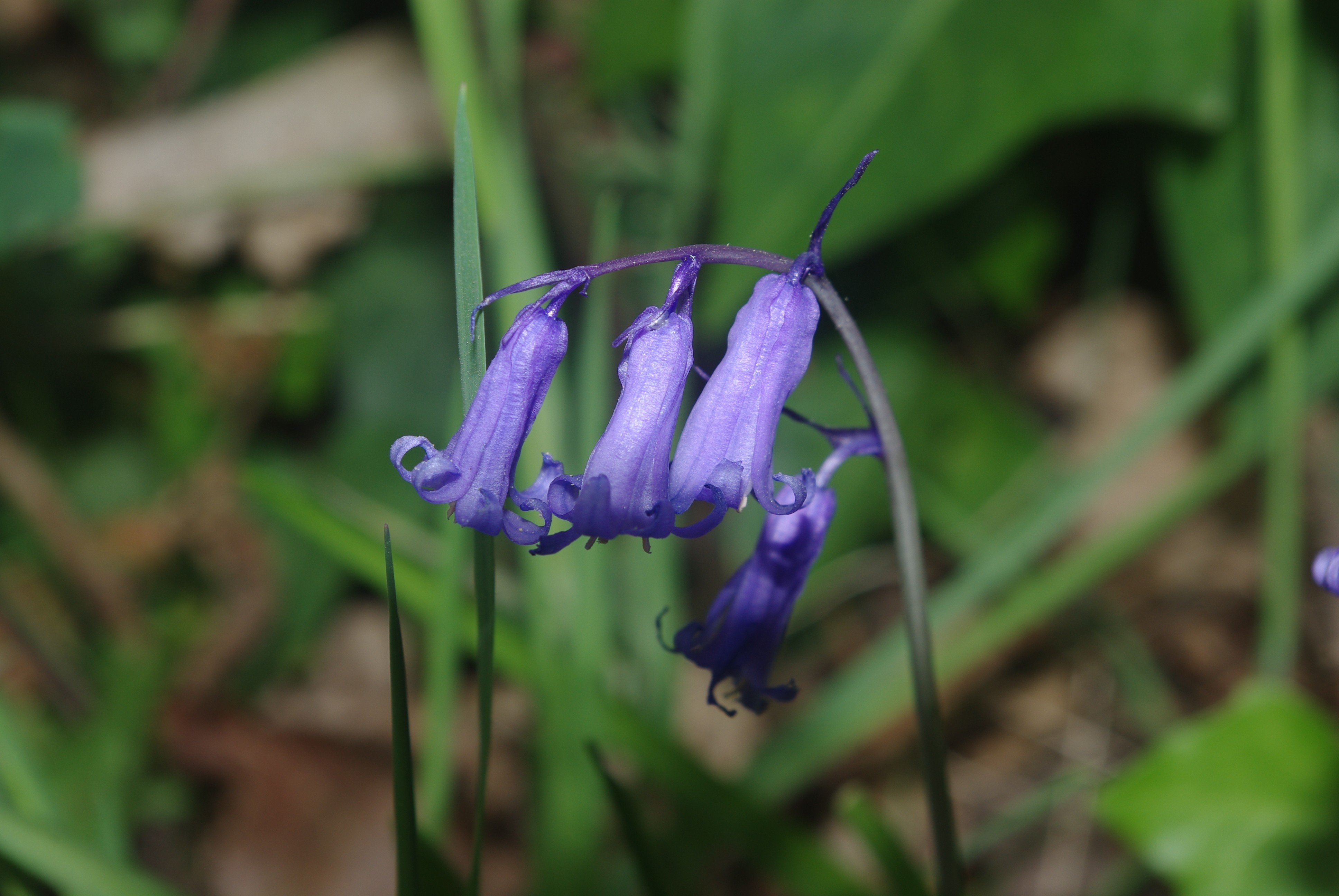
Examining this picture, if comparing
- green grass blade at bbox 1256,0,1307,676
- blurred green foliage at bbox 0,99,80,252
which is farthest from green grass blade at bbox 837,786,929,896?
blurred green foliage at bbox 0,99,80,252

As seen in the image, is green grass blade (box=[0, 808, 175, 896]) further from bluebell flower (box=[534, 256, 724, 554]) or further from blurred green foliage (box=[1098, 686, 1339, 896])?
blurred green foliage (box=[1098, 686, 1339, 896])

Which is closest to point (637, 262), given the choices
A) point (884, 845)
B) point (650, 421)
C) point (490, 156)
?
point (650, 421)

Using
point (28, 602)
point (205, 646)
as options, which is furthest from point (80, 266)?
point (205, 646)

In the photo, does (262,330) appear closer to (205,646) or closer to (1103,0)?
(205,646)

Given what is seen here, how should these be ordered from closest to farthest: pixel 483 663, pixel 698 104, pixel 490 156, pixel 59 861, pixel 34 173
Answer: pixel 483 663, pixel 59 861, pixel 490 156, pixel 34 173, pixel 698 104

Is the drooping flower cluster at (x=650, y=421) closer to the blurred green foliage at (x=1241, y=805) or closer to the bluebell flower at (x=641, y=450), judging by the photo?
the bluebell flower at (x=641, y=450)

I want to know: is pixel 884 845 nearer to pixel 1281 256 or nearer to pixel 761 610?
pixel 761 610

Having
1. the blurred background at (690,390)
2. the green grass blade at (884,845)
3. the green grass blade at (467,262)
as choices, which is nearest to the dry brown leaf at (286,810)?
the blurred background at (690,390)

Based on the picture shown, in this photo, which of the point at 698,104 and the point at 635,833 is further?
the point at 698,104
